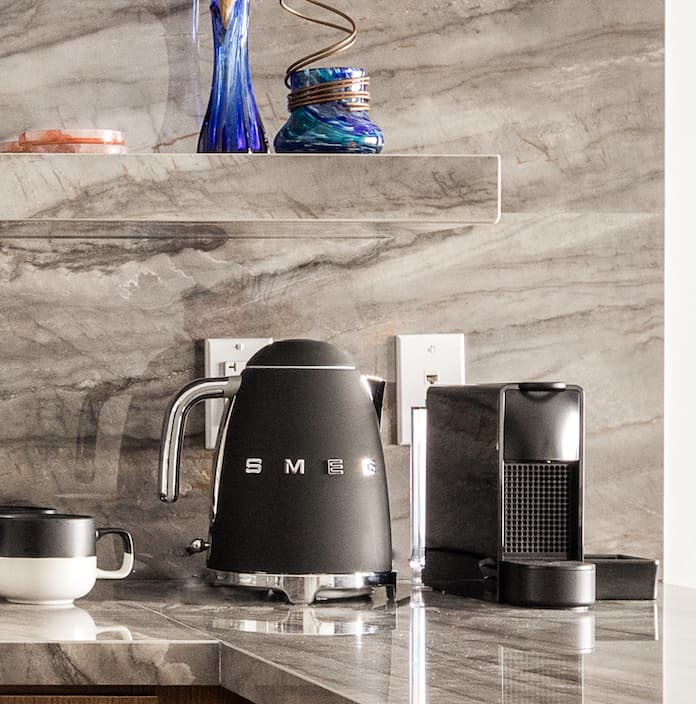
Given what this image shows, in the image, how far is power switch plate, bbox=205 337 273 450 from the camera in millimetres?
1431

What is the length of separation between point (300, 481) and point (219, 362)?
0.89ft

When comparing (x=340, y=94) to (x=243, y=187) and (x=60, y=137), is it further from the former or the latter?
(x=60, y=137)

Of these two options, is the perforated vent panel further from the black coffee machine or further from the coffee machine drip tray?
the coffee machine drip tray

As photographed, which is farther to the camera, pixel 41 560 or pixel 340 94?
pixel 340 94

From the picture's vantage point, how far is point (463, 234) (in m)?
1.49

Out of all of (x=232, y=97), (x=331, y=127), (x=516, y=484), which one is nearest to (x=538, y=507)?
(x=516, y=484)

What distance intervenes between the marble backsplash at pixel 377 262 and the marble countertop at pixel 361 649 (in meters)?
0.25

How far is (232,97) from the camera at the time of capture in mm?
1356

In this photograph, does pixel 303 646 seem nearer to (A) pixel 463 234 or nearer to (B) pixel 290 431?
(B) pixel 290 431

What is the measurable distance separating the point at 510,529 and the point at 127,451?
463 mm

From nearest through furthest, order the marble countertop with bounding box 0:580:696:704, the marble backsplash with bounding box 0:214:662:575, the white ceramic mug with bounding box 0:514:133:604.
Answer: the marble countertop with bounding box 0:580:696:704 → the white ceramic mug with bounding box 0:514:133:604 → the marble backsplash with bounding box 0:214:662:575

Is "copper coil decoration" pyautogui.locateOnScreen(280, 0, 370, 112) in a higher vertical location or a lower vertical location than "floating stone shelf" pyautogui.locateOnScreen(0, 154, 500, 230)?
higher

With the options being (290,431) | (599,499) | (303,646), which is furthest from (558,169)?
(303,646)

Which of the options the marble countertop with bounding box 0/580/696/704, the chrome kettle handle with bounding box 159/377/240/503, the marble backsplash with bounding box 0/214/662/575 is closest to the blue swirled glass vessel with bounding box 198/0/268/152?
the marble backsplash with bounding box 0/214/662/575
